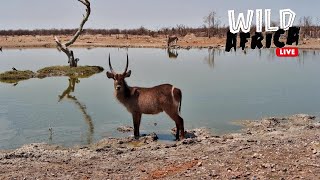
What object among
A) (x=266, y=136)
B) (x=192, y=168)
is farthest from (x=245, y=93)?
(x=192, y=168)

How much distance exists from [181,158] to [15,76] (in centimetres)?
1976

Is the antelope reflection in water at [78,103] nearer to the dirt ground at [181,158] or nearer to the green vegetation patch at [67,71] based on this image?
the dirt ground at [181,158]

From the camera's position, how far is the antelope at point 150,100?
460 inches

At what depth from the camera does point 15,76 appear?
1046 inches

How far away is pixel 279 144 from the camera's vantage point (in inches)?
378

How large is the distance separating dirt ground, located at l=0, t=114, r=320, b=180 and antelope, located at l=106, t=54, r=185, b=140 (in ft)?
2.02

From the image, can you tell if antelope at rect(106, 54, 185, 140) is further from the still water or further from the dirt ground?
the still water

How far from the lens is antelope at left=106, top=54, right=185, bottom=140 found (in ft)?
38.3

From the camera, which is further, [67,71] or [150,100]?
[67,71]

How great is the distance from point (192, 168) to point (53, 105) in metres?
10.1

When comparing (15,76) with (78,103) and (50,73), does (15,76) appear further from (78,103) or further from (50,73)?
(78,103)

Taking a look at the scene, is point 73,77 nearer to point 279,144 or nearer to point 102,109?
point 102,109

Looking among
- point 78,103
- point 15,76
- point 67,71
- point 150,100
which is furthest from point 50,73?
point 150,100

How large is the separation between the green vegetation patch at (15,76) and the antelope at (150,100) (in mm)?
15053
